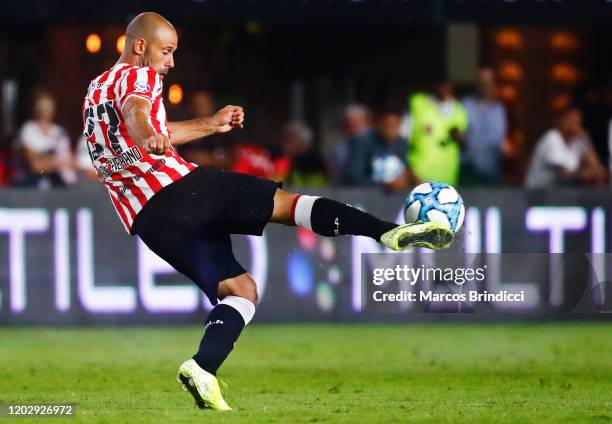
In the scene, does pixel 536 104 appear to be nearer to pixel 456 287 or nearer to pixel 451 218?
pixel 456 287

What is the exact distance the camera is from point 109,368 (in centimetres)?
955

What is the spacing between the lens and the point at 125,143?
23.0ft

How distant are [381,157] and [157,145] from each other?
22.6 ft

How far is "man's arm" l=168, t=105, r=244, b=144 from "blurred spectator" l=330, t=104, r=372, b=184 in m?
6.06

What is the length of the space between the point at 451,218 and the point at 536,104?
10394 millimetres

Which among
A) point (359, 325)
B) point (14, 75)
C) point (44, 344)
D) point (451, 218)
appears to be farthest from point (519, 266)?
point (14, 75)

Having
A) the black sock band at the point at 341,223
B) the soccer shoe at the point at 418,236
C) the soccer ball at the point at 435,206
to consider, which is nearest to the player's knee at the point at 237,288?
the black sock band at the point at 341,223

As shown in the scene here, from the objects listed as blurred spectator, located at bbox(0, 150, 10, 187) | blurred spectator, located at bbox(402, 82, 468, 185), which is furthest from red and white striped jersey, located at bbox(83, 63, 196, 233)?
blurred spectator, located at bbox(402, 82, 468, 185)

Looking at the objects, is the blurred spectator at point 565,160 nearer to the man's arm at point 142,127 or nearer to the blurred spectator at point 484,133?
the blurred spectator at point 484,133

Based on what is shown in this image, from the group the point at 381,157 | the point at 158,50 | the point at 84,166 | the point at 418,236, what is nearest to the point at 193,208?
the point at 158,50

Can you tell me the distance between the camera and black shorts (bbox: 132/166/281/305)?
7.09m

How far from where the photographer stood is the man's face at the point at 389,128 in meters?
13.2

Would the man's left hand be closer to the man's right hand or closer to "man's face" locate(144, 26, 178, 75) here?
"man's face" locate(144, 26, 178, 75)

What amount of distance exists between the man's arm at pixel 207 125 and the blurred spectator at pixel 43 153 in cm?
564
